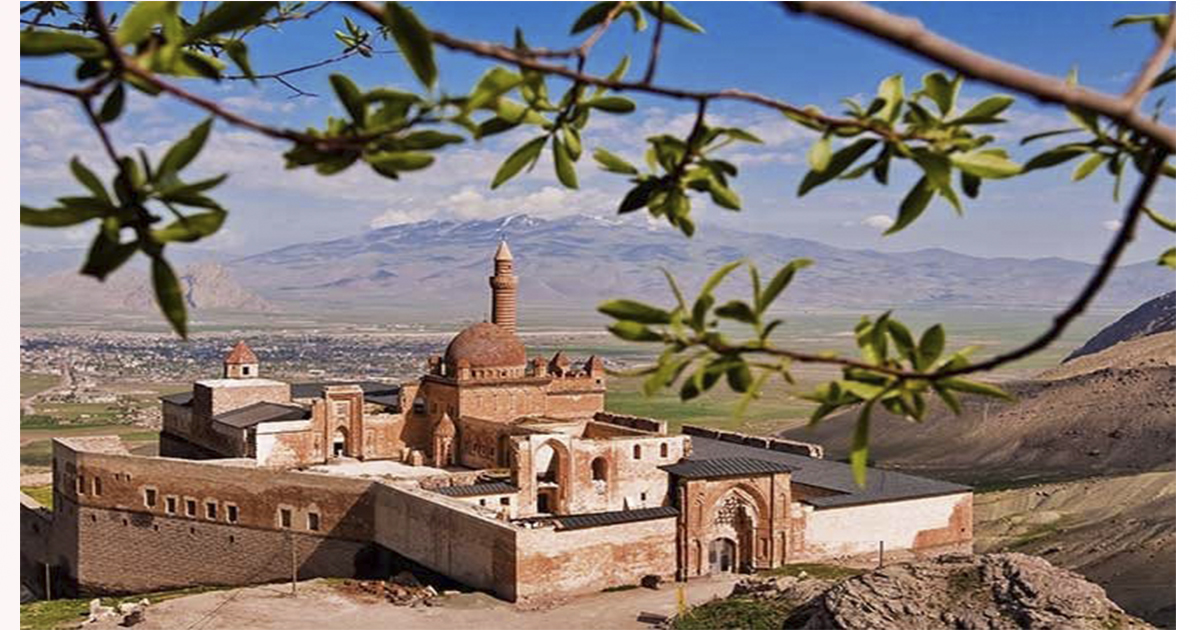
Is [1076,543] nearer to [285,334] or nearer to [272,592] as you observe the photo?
[272,592]

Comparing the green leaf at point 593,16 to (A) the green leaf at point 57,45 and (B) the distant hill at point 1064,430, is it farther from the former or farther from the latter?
(B) the distant hill at point 1064,430

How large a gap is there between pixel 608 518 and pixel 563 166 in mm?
19933

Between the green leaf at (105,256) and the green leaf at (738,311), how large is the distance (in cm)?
99

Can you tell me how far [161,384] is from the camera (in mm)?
124062

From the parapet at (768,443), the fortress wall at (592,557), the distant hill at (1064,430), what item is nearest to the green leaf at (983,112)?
the fortress wall at (592,557)

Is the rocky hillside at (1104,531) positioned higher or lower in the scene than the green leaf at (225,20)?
lower

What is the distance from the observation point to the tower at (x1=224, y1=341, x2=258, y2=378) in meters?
37.8

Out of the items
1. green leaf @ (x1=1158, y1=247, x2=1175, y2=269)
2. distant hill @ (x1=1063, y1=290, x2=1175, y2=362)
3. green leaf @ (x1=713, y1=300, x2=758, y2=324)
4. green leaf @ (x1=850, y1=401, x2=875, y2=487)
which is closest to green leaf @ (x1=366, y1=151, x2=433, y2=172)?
green leaf @ (x1=713, y1=300, x2=758, y2=324)

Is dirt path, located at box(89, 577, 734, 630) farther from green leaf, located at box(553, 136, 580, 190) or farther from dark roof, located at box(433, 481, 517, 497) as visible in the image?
green leaf, located at box(553, 136, 580, 190)

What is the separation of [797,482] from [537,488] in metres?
6.50

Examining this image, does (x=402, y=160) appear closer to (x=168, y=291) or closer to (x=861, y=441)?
(x=168, y=291)

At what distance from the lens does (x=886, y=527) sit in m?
25.6

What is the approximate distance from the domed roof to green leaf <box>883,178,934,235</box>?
29948 mm

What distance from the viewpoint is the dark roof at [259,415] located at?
103 ft
